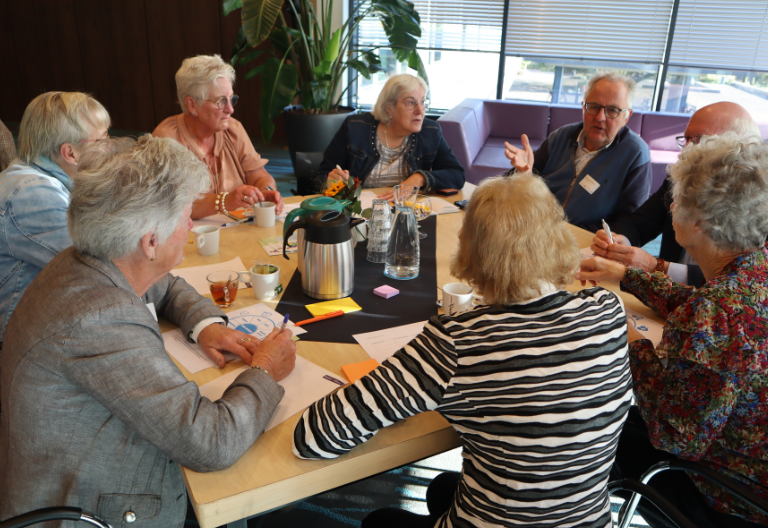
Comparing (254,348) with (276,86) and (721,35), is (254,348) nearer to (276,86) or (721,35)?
(276,86)

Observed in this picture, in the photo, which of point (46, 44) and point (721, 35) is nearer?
point (721, 35)

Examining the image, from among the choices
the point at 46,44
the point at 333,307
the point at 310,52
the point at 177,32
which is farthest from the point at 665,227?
the point at 46,44

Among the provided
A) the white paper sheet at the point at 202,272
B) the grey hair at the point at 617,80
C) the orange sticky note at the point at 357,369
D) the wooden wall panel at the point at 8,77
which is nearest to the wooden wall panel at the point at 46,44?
the wooden wall panel at the point at 8,77

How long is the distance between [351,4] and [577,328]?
6334 mm

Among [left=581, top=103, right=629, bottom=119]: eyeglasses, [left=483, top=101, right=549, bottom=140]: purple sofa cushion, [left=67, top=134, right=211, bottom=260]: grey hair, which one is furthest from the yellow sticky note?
[left=483, top=101, right=549, bottom=140]: purple sofa cushion

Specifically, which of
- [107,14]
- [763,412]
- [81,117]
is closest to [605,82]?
[763,412]

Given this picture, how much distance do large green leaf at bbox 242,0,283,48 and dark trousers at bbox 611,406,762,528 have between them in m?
4.21

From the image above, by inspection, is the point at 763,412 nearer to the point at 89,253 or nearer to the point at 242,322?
the point at 242,322

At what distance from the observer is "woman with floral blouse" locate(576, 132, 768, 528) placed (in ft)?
3.74

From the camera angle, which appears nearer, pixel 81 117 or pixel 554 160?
pixel 81 117

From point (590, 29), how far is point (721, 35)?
1.33 meters

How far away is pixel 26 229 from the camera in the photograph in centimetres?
166

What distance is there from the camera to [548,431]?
0.94 metres

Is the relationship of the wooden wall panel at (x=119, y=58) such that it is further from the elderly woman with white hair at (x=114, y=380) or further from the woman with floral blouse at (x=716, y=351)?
the woman with floral blouse at (x=716, y=351)
